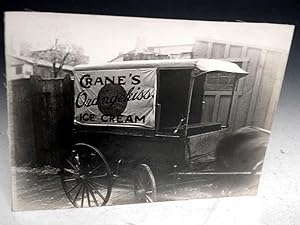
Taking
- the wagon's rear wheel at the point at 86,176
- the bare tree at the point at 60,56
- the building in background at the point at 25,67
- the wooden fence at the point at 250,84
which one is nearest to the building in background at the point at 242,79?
the wooden fence at the point at 250,84

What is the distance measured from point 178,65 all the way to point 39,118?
1.90ft

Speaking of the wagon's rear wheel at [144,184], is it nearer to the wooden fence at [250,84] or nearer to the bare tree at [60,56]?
the wooden fence at [250,84]

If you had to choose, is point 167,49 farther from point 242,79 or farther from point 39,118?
point 39,118

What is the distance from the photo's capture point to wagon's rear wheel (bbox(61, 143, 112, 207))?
1.55m

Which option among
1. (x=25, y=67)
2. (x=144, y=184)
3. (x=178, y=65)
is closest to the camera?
(x=25, y=67)

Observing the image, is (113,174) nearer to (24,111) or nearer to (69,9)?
(24,111)

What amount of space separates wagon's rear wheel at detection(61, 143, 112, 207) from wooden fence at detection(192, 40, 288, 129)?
507mm

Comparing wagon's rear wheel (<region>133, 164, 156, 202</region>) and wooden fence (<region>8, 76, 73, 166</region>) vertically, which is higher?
wooden fence (<region>8, 76, 73, 166</region>)

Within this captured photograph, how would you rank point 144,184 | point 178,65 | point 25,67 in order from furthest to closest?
point 144,184, point 178,65, point 25,67

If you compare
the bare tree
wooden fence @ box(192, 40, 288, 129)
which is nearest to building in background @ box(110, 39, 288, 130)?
wooden fence @ box(192, 40, 288, 129)

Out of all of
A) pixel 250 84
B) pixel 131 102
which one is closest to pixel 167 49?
pixel 131 102

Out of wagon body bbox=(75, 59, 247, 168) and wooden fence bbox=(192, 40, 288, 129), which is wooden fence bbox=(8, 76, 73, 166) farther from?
wooden fence bbox=(192, 40, 288, 129)

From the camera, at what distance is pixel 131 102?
1.52 m

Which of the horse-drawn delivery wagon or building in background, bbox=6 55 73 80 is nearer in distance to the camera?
building in background, bbox=6 55 73 80
